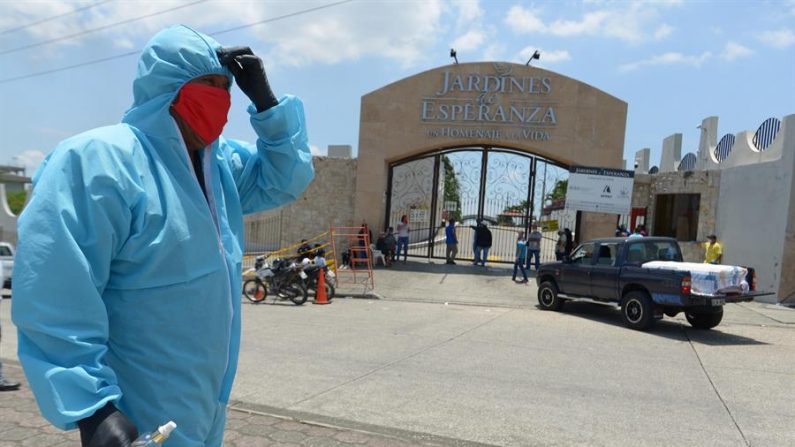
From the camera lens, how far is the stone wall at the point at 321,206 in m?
Result: 19.5

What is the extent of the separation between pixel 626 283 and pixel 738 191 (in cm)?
712

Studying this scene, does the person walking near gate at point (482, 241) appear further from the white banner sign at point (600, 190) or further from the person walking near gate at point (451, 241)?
the white banner sign at point (600, 190)

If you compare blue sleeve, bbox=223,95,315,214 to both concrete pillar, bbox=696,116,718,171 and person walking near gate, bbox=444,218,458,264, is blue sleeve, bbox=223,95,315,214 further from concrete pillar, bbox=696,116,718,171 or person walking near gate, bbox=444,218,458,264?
concrete pillar, bbox=696,116,718,171

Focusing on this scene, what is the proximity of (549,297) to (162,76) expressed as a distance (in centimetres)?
1180

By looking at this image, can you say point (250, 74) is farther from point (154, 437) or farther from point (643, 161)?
point (643, 161)

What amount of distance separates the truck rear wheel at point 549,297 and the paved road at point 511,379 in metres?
0.76

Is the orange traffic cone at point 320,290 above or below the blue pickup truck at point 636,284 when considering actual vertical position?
below

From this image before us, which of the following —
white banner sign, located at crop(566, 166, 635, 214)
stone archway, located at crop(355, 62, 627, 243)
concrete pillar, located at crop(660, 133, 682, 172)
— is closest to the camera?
white banner sign, located at crop(566, 166, 635, 214)

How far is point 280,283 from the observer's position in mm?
12961

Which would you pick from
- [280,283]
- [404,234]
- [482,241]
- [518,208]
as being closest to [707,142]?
[518,208]

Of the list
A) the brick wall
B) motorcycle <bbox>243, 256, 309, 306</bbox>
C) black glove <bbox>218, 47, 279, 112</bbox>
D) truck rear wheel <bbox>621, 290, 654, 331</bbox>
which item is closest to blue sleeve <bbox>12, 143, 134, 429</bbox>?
black glove <bbox>218, 47, 279, 112</bbox>

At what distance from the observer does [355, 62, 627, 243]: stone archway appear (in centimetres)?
1730

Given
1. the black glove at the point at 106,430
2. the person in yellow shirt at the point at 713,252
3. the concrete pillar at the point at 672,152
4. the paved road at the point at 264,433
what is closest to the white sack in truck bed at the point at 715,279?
the person in yellow shirt at the point at 713,252

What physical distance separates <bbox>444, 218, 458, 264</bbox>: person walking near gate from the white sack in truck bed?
8843 millimetres
